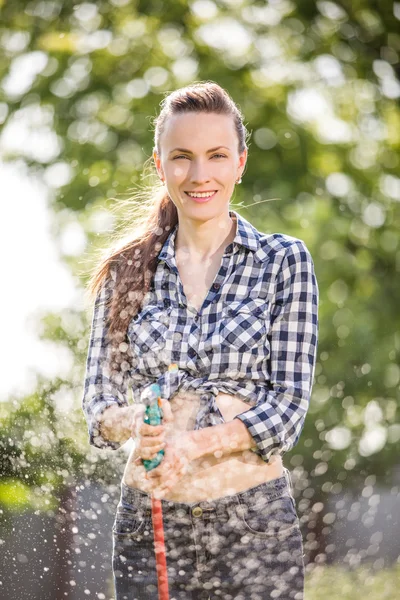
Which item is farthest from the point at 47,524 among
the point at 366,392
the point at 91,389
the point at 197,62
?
the point at 91,389

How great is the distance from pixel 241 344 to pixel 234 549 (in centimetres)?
39

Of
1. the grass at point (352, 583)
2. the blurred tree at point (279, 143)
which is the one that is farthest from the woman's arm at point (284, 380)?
the grass at point (352, 583)

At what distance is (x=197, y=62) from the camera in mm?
6465

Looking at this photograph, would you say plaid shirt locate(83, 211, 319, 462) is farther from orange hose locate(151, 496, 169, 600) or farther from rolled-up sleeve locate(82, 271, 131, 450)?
orange hose locate(151, 496, 169, 600)

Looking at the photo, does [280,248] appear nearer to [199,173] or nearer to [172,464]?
[199,173]

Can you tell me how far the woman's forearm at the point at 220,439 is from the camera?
1.69 m

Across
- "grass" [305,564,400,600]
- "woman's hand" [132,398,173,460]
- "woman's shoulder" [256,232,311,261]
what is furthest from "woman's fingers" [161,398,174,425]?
"grass" [305,564,400,600]

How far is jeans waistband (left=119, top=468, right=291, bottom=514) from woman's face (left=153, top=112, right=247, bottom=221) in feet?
1.87

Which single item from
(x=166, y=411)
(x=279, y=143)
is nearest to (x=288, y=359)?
(x=166, y=411)

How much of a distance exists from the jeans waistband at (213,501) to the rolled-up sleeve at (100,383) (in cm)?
12

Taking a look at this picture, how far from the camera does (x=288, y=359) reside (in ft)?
5.81

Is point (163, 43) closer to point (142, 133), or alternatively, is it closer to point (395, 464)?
point (142, 133)

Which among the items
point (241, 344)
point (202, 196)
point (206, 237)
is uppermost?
point (202, 196)

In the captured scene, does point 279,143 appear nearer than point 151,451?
No
